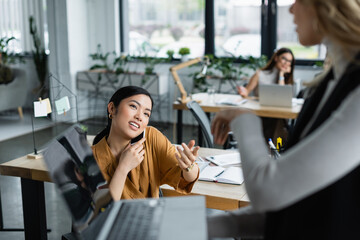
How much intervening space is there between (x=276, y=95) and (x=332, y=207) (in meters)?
3.24

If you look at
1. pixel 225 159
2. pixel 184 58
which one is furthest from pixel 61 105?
pixel 184 58

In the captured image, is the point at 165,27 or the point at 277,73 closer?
the point at 277,73

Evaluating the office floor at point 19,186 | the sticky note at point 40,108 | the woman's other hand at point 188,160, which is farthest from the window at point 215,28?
the woman's other hand at point 188,160

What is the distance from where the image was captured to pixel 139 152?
1.90 m

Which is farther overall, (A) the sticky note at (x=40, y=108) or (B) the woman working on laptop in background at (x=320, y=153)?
(A) the sticky note at (x=40, y=108)

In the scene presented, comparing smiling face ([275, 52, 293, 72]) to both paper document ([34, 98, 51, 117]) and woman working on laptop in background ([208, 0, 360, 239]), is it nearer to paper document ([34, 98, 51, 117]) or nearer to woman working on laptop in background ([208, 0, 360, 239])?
paper document ([34, 98, 51, 117])

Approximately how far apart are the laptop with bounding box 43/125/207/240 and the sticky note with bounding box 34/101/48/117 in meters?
1.21

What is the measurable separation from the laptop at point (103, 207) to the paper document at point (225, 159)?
1.18 metres

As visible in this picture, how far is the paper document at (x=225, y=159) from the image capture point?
242cm

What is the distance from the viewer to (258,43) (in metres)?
6.15

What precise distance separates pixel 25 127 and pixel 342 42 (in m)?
5.91

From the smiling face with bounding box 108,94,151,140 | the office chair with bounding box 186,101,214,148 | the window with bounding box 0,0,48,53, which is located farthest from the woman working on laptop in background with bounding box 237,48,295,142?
the window with bounding box 0,0,48,53

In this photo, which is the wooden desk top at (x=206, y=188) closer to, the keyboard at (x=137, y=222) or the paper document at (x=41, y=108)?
the paper document at (x=41, y=108)

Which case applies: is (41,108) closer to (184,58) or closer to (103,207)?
(103,207)
